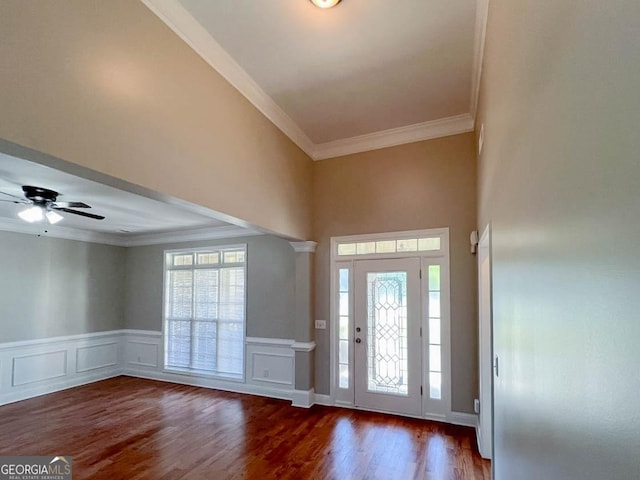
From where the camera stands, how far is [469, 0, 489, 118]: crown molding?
2.42 meters

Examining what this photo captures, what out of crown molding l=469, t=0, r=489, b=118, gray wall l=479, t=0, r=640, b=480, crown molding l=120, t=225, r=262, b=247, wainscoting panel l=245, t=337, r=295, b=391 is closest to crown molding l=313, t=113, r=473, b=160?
crown molding l=469, t=0, r=489, b=118

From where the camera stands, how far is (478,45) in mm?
2799

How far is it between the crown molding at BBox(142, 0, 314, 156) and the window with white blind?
270 centimetres

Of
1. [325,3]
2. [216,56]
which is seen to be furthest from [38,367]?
[325,3]

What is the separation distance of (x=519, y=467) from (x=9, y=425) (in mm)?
5793

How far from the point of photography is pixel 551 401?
97cm

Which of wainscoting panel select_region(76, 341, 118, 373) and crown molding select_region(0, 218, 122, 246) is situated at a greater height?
crown molding select_region(0, 218, 122, 246)

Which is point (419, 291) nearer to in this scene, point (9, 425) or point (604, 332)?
point (604, 332)

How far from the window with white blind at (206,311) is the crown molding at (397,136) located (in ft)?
7.63

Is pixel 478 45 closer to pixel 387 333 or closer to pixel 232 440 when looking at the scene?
pixel 387 333

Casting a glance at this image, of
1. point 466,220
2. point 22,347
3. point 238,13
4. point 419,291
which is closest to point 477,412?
point 419,291

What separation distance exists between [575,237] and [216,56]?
9.96ft

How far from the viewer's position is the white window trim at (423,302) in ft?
13.1

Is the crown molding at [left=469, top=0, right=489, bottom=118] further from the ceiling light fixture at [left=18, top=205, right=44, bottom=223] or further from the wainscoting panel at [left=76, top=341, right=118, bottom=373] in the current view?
the wainscoting panel at [left=76, top=341, right=118, bottom=373]
